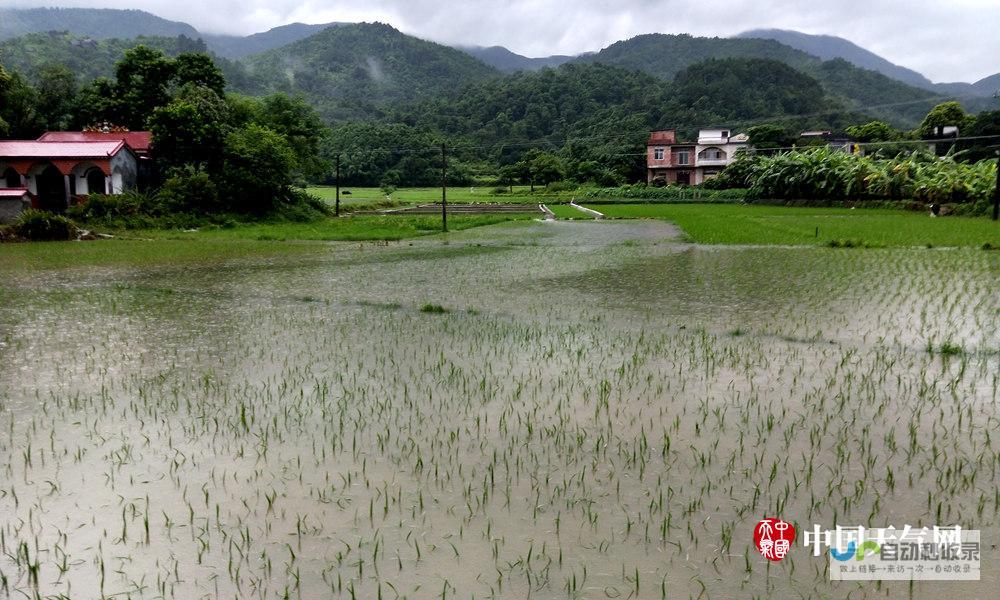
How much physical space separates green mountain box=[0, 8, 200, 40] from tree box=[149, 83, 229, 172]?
14553 cm

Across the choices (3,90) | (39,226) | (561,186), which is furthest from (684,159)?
(39,226)

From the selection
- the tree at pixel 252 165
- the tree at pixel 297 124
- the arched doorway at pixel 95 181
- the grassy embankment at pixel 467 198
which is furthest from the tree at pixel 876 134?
the arched doorway at pixel 95 181

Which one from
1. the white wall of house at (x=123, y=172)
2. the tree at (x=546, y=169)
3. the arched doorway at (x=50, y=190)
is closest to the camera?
the white wall of house at (x=123, y=172)

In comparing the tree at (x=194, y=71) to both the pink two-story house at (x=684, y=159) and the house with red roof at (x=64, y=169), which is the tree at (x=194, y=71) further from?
the pink two-story house at (x=684, y=159)

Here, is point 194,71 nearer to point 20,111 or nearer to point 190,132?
point 190,132

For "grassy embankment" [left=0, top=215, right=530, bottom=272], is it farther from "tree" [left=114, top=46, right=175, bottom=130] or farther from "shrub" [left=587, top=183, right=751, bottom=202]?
"shrub" [left=587, top=183, right=751, bottom=202]

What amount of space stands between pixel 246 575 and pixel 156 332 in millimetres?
6344

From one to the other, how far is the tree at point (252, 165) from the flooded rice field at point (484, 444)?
19525 mm

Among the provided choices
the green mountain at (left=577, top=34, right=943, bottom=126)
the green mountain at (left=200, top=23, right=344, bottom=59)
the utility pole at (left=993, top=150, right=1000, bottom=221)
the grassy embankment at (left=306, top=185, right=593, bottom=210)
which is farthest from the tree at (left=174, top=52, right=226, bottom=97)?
the green mountain at (left=200, top=23, right=344, bottom=59)

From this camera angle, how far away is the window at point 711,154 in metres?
58.8

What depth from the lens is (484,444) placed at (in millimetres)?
4754

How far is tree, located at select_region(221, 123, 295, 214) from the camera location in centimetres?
2878

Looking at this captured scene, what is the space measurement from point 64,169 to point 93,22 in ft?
553

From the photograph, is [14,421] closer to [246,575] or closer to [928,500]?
[246,575]
